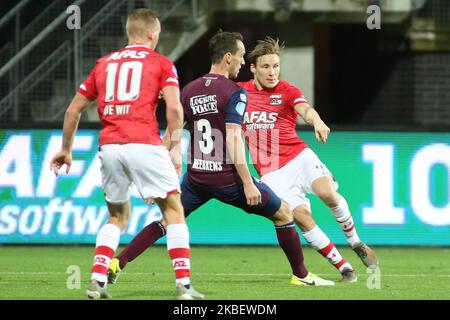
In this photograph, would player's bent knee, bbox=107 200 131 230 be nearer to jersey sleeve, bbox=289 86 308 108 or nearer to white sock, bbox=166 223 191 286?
white sock, bbox=166 223 191 286

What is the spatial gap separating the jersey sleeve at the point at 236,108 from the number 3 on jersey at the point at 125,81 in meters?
0.96

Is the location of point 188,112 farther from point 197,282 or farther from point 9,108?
point 9,108

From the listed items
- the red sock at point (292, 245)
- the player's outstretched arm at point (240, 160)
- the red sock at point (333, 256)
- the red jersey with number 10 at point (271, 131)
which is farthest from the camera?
the red jersey with number 10 at point (271, 131)

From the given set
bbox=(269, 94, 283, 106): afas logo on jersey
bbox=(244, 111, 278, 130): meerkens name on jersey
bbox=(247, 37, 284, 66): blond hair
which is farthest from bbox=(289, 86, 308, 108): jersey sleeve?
bbox=(247, 37, 284, 66): blond hair

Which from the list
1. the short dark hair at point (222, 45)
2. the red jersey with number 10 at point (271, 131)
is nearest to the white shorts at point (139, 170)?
the short dark hair at point (222, 45)

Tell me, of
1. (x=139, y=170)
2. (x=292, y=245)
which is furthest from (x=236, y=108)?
(x=292, y=245)

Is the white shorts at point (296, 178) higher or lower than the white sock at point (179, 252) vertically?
higher

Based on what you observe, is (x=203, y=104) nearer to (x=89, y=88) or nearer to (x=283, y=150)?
(x=89, y=88)

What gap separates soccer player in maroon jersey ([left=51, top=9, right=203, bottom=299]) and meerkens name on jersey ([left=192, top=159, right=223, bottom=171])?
2.92ft

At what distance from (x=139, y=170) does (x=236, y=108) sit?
1137mm

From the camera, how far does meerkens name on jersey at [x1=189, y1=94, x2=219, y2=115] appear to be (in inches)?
368

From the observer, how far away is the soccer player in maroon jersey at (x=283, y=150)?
426 inches

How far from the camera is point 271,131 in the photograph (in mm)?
11031

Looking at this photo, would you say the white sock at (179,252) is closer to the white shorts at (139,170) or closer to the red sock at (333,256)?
the white shorts at (139,170)
